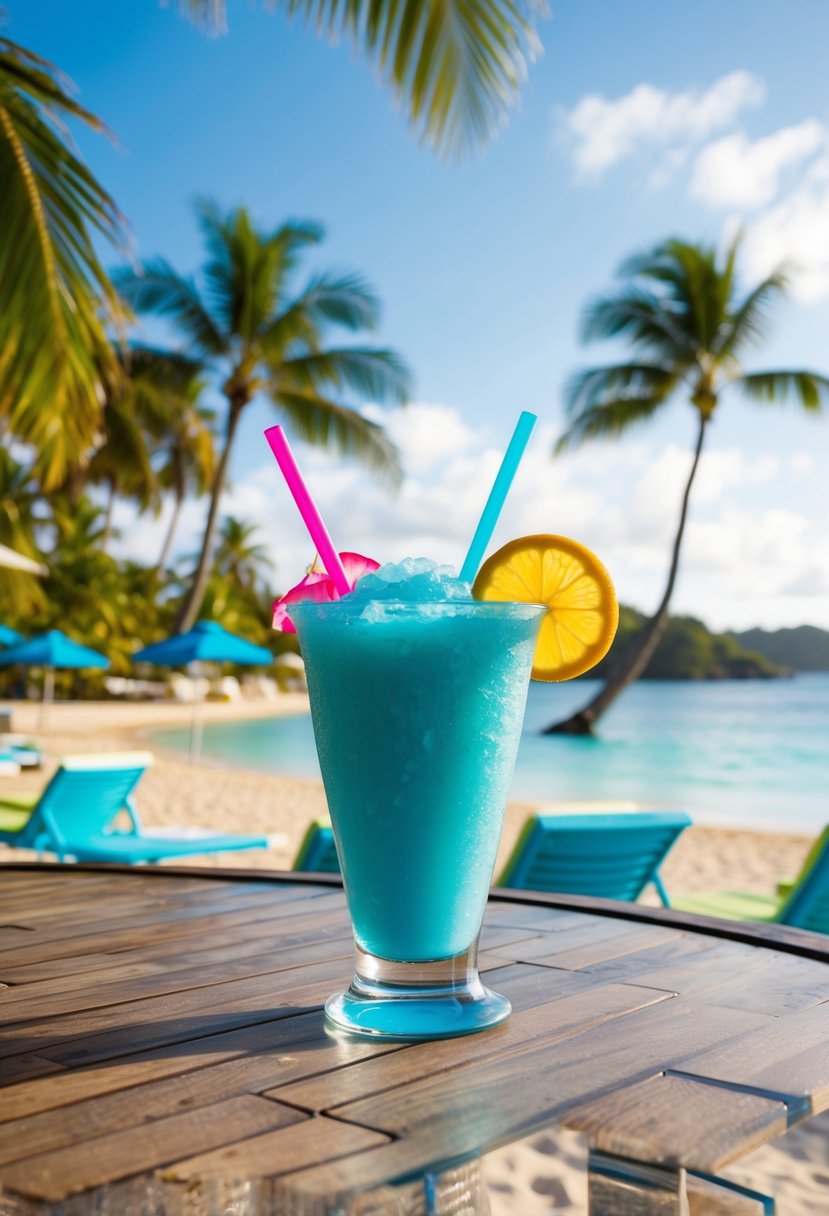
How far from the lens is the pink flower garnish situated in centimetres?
95

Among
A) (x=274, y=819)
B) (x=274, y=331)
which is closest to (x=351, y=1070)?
(x=274, y=819)

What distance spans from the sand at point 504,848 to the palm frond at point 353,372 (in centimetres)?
645

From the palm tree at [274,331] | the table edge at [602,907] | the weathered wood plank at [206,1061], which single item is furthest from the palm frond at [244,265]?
the weathered wood plank at [206,1061]

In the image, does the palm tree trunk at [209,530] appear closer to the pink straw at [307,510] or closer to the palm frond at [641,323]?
the palm frond at [641,323]

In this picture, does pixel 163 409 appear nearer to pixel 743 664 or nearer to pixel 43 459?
pixel 43 459

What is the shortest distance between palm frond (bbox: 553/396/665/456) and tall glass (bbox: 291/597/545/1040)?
63.7ft

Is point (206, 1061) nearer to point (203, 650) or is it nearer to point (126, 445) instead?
point (203, 650)

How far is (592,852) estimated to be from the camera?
9.17 ft

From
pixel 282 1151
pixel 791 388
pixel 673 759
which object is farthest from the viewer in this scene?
pixel 673 759

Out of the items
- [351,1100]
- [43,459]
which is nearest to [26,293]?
[43,459]

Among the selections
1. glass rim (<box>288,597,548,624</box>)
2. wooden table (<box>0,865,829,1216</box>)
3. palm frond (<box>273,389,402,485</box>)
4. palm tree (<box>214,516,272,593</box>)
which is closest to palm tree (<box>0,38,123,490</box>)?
wooden table (<box>0,865,829,1216</box>)

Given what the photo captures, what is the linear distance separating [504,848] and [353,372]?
1102 cm

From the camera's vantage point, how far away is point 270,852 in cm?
721

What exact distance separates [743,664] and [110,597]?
41.9 meters
